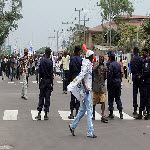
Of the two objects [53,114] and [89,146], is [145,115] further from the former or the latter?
[89,146]

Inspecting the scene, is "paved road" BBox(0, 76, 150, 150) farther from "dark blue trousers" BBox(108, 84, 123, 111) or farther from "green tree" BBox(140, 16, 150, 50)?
"green tree" BBox(140, 16, 150, 50)

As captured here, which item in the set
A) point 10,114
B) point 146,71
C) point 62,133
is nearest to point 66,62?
point 10,114

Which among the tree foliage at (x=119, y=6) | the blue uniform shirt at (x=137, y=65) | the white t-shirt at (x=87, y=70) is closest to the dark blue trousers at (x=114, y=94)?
the blue uniform shirt at (x=137, y=65)

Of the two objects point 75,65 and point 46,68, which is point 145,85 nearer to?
point 75,65

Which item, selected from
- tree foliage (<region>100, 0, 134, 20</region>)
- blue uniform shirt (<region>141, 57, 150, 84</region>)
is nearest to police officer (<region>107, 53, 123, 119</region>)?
blue uniform shirt (<region>141, 57, 150, 84</region>)

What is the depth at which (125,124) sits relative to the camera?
Result: 1368 centimetres

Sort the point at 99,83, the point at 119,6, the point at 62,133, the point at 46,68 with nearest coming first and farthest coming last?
the point at 62,133 → the point at 99,83 → the point at 46,68 → the point at 119,6

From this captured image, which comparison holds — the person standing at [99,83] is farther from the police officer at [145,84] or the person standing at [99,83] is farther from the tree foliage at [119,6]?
the tree foliage at [119,6]

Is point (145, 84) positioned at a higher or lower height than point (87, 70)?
lower

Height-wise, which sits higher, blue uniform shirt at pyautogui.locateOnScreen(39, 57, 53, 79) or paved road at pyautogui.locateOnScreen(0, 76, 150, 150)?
blue uniform shirt at pyautogui.locateOnScreen(39, 57, 53, 79)

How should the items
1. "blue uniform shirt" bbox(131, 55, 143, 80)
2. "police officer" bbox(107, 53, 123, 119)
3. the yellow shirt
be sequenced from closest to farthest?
"police officer" bbox(107, 53, 123, 119)
"blue uniform shirt" bbox(131, 55, 143, 80)
the yellow shirt

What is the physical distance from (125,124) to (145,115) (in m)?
1.32

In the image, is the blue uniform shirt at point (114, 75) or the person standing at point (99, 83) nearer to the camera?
the person standing at point (99, 83)

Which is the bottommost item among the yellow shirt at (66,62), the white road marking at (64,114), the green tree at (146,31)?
the white road marking at (64,114)
